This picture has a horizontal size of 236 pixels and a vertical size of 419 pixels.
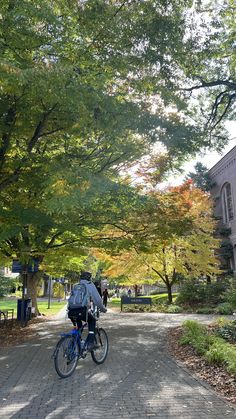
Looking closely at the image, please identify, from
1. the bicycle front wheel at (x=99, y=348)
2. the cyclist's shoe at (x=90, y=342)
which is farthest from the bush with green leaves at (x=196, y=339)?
the cyclist's shoe at (x=90, y=342)

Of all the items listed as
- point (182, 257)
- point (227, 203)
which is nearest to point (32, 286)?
point (182, 257)

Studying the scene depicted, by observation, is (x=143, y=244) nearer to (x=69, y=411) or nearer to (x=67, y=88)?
(x=67, y=88)

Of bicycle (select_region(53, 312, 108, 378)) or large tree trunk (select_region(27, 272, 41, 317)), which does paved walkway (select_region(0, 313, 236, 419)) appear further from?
large tree trunk (select_region(27, 272, 41, 317))

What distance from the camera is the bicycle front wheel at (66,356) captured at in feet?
21.4

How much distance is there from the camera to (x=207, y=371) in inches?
283

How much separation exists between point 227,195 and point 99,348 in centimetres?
2934

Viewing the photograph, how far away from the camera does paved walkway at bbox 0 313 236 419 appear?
497 centimetres

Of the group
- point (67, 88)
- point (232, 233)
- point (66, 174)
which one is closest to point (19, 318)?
point (66, 174)

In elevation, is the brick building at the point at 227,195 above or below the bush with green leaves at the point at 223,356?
above

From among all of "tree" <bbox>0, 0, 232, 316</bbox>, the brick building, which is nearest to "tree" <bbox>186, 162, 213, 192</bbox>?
the brick building

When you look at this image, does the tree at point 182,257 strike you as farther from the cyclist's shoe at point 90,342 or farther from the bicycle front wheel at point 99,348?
the cyclist's shoe at point 90,342

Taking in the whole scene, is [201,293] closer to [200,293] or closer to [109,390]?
[200,293]

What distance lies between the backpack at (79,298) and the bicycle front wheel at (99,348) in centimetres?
92

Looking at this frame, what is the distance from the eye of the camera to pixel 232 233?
108 ft
